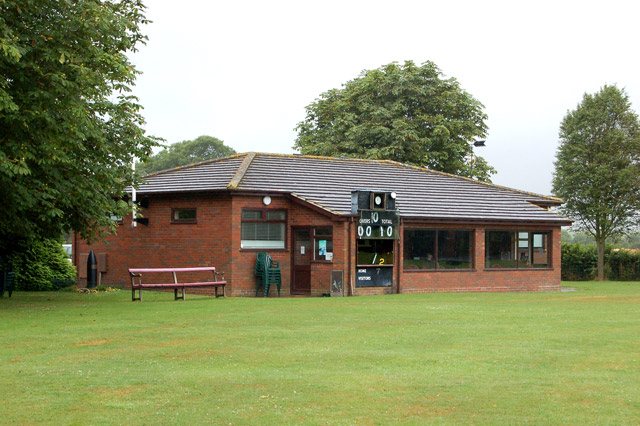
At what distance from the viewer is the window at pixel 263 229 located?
26875mm

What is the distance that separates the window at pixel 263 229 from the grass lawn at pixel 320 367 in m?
8.71

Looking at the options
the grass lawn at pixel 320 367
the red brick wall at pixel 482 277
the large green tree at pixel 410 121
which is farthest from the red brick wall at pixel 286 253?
the large green tree at pixel 410 121

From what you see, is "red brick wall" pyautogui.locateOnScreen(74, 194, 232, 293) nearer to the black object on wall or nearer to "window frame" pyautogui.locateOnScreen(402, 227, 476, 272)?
the black object on wall

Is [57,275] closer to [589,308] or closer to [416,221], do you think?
[416,221]

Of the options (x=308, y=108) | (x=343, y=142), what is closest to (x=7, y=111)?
(x=343, y=142)

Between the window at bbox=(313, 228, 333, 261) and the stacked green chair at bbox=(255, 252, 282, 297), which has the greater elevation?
the window at bbox=(313, 228, 333, 261)

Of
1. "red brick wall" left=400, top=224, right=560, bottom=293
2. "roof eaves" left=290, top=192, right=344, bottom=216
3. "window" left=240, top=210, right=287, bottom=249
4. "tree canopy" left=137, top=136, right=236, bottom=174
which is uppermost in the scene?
"tree canopy" left=137, top=136, right=236, bottom=174

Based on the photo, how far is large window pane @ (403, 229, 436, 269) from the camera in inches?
1099

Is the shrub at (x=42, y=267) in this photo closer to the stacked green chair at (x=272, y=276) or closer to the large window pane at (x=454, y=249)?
the stacked green chair at (x=272, y=276)

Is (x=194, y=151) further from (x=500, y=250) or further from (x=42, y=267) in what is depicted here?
(x=500, y=250)

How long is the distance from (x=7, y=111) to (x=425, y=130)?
111 feet

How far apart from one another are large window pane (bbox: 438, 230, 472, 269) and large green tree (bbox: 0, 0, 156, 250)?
40.2ft

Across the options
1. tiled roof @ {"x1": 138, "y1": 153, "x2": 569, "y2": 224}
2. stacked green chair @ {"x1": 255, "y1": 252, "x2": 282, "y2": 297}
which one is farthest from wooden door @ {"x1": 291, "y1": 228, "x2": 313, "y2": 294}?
tiled roof @ {"x1": 138, "y1": 153, "x2": 569, "y2": 224}

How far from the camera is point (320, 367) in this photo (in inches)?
408
